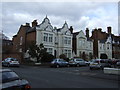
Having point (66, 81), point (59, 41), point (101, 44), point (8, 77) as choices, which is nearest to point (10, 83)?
point (8, 77)

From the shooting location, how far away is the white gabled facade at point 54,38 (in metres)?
34.7

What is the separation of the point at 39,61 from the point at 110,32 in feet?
134

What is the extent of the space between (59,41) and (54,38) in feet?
7.61

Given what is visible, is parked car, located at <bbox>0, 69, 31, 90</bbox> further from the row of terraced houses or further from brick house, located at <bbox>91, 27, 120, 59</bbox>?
brick house, located at <bbox>91, 27, 120, 59</bbox>

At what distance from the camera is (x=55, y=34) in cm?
3859

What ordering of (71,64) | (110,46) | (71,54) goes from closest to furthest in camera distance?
(71,64) → (71,54) → (110,46)

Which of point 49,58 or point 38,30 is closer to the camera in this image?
point 49,58

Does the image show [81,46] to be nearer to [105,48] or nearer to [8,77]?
[105,48]

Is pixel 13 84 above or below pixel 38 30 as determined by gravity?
below

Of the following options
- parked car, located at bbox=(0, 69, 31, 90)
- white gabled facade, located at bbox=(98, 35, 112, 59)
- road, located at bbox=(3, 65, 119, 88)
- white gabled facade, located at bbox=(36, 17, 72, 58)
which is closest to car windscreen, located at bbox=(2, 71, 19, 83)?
parked car, located at bbox=(0, 69, 31, 90)

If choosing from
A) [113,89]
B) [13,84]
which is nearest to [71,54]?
[113,89]

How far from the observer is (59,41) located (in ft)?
129

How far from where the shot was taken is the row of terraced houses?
3522cm

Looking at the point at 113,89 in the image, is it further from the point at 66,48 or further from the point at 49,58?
the point at 66,48
